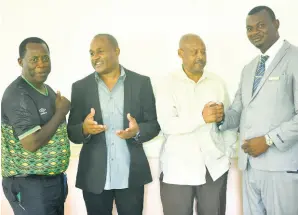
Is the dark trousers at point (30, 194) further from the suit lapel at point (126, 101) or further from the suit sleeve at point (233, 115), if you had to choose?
the suit sleeve at point (233, 115)

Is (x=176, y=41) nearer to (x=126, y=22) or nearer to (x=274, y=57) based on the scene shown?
(x=126, y=22)

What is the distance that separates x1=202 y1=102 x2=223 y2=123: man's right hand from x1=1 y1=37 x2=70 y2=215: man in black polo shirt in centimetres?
90

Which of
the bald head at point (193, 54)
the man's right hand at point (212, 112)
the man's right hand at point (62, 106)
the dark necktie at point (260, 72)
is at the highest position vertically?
the bald head at point (193, 54)

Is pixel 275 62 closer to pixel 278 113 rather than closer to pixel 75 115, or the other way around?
pixel 278 113

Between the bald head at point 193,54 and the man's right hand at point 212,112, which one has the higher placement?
the bald head at point 193,54

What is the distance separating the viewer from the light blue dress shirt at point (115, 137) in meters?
2.22

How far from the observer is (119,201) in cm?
226

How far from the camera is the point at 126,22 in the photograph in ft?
9.02

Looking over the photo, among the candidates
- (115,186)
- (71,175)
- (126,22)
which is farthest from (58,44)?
(115,186)

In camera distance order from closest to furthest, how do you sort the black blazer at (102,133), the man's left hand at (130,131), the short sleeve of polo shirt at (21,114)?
the short sleeve of polo shirt at (21,114)
the man's left hand at (130,131)
the black blazer at (102,133)

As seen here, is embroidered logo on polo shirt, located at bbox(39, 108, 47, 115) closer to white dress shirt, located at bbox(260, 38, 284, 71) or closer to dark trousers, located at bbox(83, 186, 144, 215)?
dark trousers, located at bbox(83, 186, 144, 215)

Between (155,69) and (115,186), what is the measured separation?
1.06 m

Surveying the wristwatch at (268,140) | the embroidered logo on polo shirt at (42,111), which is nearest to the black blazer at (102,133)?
the embroidered logo on polo shirt at (42,111)

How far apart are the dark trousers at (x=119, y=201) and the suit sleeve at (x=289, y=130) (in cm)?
98
